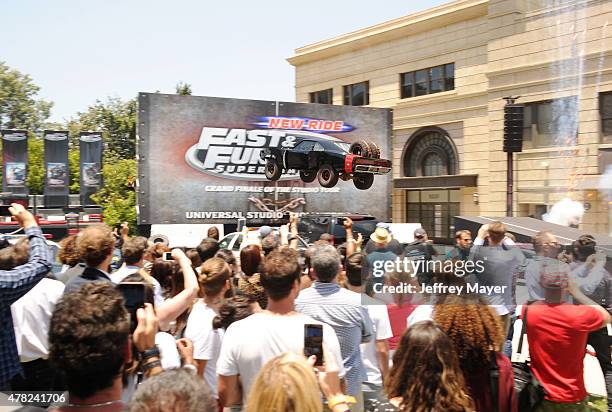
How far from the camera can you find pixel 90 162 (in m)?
23.3

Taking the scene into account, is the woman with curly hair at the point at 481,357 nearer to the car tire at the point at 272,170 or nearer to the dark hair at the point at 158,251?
the dark hair at the point at 158,251

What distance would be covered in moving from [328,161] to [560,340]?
1391cm

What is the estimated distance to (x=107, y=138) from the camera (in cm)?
5144

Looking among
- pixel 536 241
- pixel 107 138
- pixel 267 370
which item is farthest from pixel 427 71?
pixel 107 138

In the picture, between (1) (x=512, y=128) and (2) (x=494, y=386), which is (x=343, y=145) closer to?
(1) (x=512, y=128)

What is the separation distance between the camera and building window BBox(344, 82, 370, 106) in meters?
30.8

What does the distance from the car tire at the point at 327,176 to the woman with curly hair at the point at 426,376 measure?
14.8 meters

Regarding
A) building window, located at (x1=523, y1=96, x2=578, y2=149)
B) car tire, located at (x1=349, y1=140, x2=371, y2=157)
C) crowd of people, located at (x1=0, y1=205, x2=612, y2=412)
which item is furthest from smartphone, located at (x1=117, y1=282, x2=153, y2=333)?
building window, located at (x1=523, y1=96, x2=578, y2=149)

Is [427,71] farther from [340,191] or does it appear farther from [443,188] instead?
[340,191]

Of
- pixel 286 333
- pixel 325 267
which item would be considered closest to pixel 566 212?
pixel 325 267

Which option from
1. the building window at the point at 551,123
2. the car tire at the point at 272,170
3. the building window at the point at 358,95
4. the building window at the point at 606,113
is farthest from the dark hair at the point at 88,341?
the building window at the point at 358,95

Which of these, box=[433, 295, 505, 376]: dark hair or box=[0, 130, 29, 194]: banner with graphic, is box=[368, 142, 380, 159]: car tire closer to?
box=[0, 130, 29, 194]: banner with graphic

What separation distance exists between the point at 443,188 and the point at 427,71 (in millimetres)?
5584

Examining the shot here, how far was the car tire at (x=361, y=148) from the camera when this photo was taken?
19.0 m
